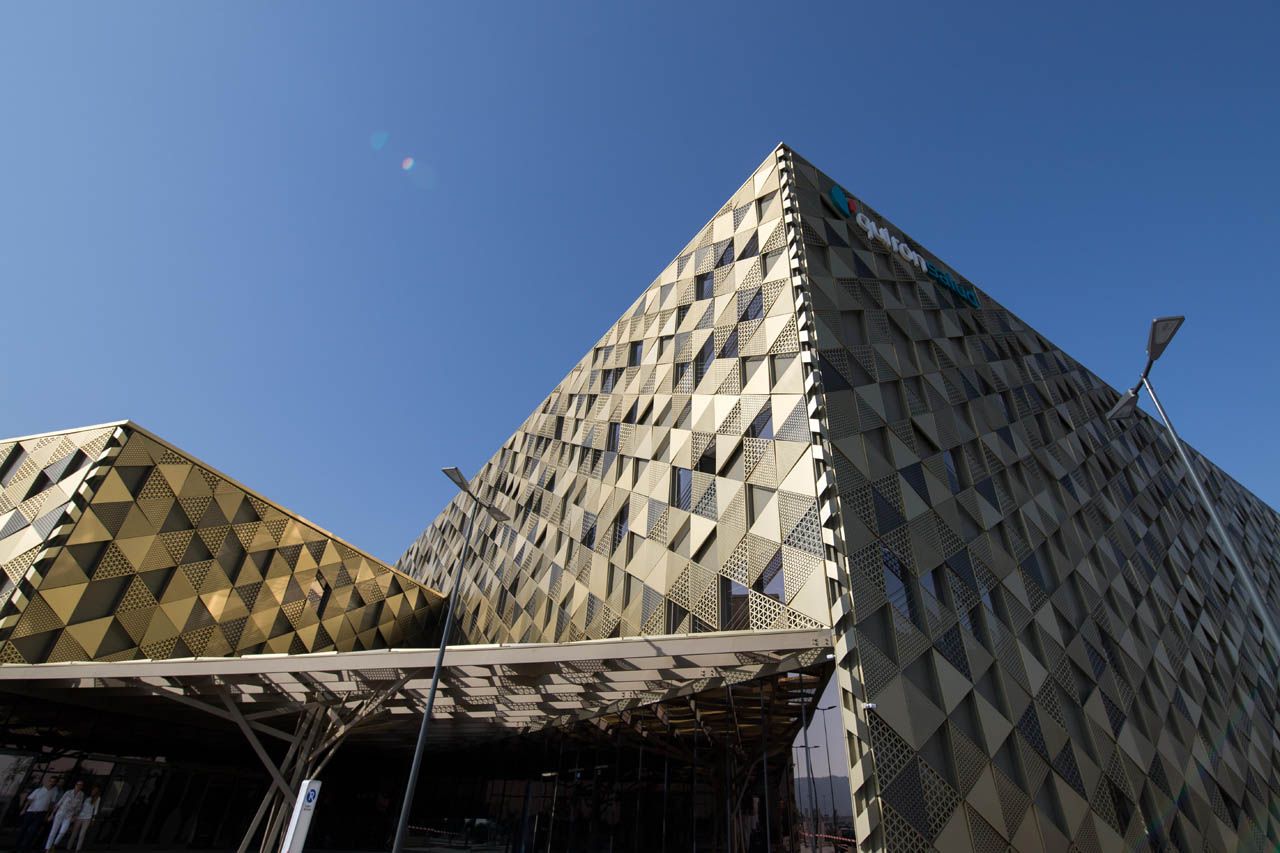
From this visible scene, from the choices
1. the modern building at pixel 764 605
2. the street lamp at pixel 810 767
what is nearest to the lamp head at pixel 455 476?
the modern building at pixel 764 605

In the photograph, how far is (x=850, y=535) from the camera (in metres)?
14.0

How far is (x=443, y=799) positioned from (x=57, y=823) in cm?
1850

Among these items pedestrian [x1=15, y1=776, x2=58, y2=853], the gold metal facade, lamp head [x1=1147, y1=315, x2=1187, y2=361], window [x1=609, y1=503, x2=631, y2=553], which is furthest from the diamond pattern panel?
pedestrian [x1=15, y1=776, x2=58, y2=853]

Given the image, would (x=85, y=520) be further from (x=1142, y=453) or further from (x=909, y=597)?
(x=1142, y=453)

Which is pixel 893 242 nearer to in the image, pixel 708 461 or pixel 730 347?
pixel 730 347

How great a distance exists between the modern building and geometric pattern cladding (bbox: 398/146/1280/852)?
4.6 inches

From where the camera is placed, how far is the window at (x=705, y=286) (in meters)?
22.7

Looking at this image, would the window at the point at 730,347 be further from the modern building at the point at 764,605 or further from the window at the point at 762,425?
the window at the point at 762,425

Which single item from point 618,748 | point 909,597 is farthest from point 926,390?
point 618,748

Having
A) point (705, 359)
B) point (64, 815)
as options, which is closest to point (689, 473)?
point (705, 359)

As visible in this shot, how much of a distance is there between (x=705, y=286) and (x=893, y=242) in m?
7.50

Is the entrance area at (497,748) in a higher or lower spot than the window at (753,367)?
lower

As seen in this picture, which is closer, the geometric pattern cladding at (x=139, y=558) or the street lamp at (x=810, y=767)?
the street lamp at (x=810, y=767)

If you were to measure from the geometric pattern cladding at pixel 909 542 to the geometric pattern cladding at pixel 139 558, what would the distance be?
1011 centimetres
